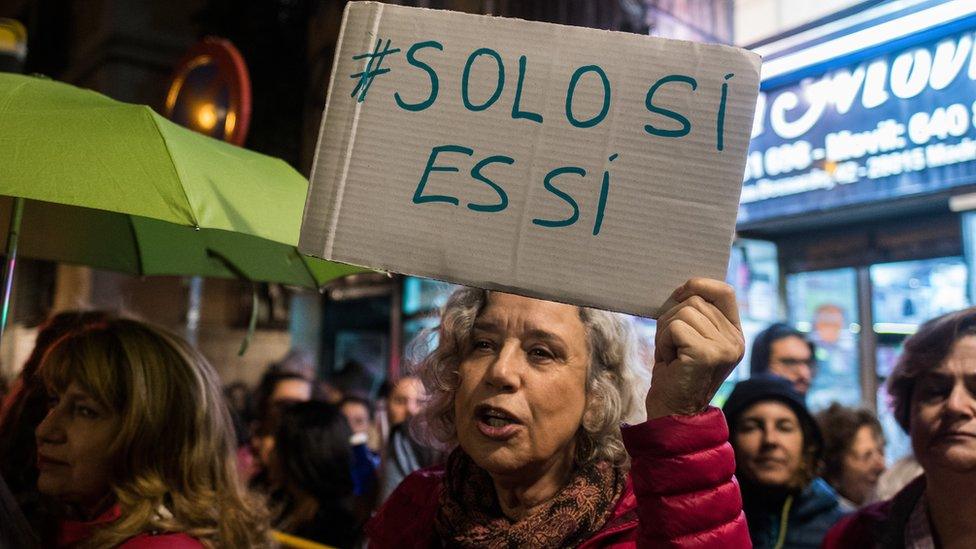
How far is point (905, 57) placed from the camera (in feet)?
11.0

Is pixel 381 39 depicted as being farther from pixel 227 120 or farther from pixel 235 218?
pixel 227 120

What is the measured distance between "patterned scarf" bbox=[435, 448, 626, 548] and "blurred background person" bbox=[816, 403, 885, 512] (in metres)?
2.80

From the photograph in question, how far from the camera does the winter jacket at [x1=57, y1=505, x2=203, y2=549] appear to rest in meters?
1.99

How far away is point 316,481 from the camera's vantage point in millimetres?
3775

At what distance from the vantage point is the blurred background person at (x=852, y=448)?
4.19m

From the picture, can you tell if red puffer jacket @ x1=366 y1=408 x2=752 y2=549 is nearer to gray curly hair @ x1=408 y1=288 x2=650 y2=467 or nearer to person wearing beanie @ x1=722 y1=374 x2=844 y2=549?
gray curly hair @ x1=408 y1=288 x2=650 y2=467

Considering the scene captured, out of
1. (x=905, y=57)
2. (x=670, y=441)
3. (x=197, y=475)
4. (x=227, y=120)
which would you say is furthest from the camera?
(x=227, y=120)

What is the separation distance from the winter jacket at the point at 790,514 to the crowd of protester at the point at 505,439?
73cm

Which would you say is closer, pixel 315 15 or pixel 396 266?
pixel 396 266

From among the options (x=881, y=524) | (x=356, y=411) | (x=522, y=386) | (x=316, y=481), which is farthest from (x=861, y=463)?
(x=356, y=411)

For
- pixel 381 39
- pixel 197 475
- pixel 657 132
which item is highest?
pixel 381 39

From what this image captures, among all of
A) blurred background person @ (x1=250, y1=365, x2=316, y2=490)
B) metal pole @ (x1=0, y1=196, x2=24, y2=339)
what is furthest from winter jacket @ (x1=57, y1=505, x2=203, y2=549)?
blurred background person @ (x1=250, y1=365, x2=316, y2=490)

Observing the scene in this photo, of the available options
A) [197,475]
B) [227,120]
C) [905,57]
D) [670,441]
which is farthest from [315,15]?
[670,441]

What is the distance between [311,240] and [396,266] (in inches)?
6.0
